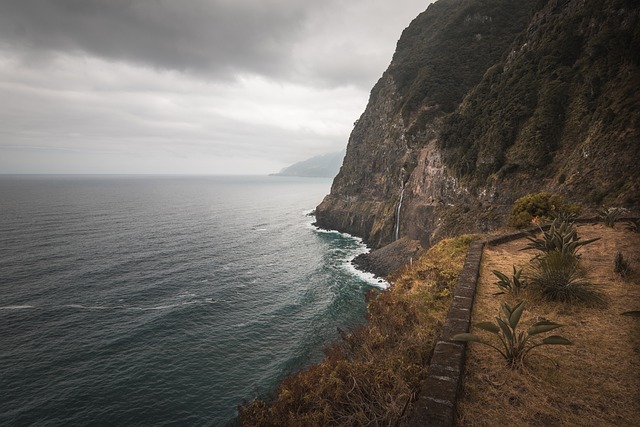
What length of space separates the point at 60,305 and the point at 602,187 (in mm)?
53776

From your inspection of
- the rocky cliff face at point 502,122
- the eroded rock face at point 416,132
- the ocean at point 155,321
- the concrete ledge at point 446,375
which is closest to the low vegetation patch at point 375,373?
the concrete ledge at point 446,375

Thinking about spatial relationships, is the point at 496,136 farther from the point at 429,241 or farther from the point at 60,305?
the point at 60,305

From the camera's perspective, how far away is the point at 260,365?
2369cm

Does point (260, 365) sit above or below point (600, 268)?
below

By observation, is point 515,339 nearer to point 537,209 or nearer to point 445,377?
point 445,377

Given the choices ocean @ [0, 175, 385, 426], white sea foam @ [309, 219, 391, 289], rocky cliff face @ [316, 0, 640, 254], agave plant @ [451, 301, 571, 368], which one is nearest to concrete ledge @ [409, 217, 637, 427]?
agave plant @ [451, 301, 571, 368]

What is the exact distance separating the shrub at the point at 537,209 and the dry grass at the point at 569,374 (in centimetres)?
1154

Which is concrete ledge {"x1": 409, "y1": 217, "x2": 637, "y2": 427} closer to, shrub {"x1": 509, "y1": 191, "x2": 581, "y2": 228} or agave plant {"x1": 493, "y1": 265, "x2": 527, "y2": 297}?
agave plant {"x1": 493, "y1": 265, "x2": 527, "y2": 297}

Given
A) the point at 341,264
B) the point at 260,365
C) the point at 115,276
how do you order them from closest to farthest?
the point at 260,365, the point at 115,276, the point at 341,264

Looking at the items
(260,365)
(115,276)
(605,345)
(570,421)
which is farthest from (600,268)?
(115,276)

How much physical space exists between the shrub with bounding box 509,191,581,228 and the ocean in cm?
1362

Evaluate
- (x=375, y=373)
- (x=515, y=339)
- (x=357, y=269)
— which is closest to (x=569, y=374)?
(x=515, y=339)

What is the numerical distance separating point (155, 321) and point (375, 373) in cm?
2970

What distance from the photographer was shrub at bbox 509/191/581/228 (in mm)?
19047
